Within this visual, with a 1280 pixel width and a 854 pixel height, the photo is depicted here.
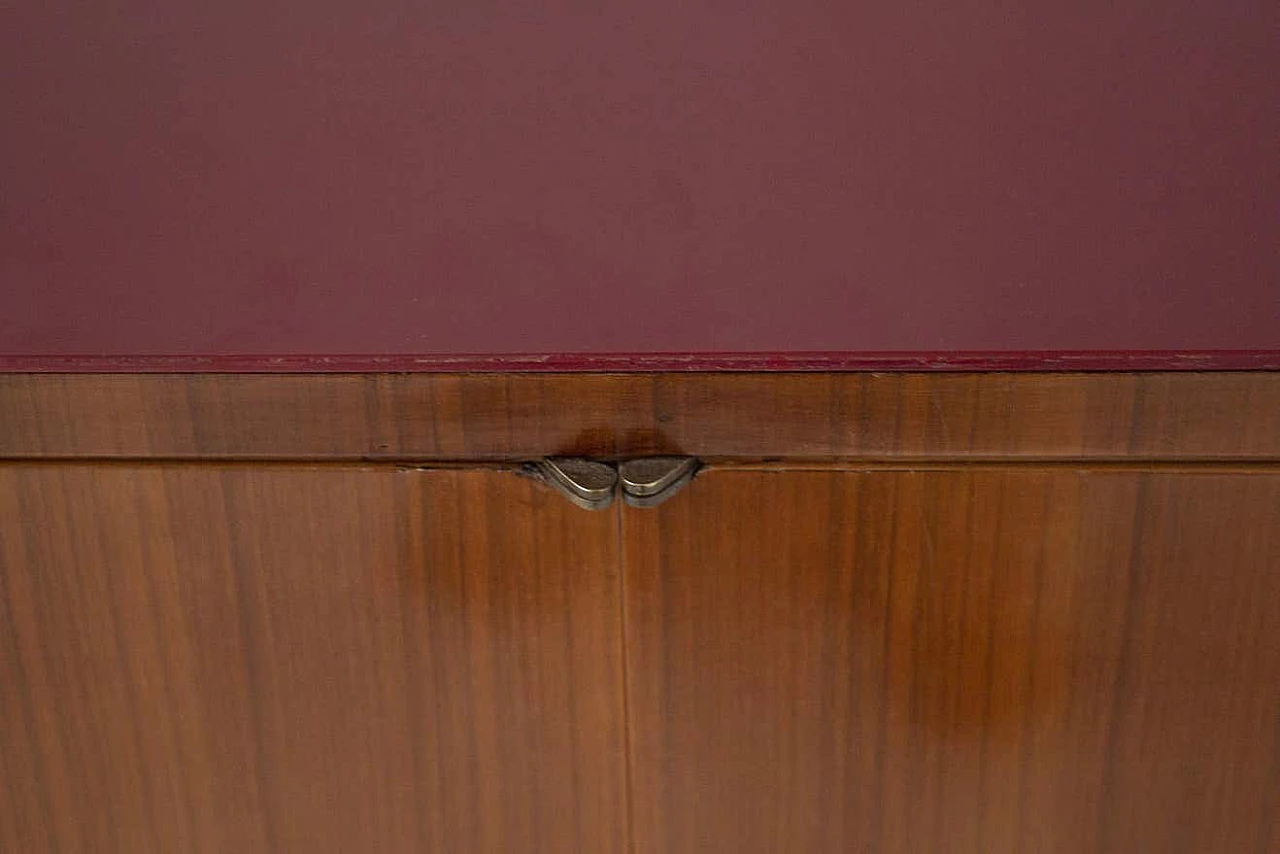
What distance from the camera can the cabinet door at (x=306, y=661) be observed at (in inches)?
18.4

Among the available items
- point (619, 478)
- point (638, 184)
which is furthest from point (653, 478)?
point (638, 184)

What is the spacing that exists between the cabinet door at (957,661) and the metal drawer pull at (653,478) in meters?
0.01

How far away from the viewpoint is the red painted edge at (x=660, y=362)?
1.40ft

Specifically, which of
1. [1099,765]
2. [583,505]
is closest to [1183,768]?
[1099,765]

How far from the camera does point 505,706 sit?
1.60 feet

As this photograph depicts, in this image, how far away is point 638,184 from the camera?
527 millimetres

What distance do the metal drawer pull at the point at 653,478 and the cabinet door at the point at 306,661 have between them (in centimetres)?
2

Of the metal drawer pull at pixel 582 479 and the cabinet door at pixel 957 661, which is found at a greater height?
the metal drawer pull at pixel 582 479

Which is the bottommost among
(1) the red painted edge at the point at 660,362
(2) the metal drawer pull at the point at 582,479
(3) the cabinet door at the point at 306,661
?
(3) the cabinet door at the point at 306,661

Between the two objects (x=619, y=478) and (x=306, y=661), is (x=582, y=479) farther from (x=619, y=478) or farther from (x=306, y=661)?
(x=306, y=661)

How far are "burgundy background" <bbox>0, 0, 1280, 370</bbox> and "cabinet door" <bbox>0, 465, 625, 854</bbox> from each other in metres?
0.07

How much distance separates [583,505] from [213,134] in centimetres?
33

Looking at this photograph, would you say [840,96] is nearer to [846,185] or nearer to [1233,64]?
[846,185]

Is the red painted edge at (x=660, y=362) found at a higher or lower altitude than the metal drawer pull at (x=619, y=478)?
higher
